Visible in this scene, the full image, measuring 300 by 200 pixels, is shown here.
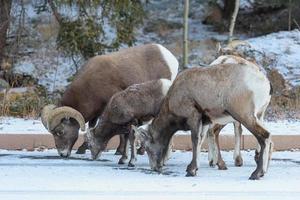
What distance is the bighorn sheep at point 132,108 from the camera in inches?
457

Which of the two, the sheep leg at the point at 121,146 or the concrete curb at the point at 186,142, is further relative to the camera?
the concrete curb at the point at 186,142

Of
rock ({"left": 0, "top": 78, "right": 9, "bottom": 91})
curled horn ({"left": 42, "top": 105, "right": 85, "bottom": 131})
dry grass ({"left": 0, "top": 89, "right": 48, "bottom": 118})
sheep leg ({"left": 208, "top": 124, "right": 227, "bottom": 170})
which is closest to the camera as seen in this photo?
sheep leg ({"left": 208, "top": 124, "right": 227, "bottom": 170})

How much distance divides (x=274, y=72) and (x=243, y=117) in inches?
349

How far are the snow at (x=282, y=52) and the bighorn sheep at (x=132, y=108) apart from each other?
27.8 ft

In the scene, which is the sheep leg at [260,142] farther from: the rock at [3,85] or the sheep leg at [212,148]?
the rock at [3,85]

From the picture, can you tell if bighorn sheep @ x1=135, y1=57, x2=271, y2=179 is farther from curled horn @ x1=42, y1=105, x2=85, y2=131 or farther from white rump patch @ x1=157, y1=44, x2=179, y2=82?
white rump patch @ x1=157, y1=44, x2=179, y2=82

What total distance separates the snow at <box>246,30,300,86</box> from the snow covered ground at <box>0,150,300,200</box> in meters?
7.59

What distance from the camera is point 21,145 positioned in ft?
44.1

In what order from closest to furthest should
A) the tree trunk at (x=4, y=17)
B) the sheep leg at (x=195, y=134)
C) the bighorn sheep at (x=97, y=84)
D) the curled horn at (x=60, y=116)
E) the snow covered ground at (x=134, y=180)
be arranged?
the snow covered ground at (x=134, y=180) < the sheep leg at (x=195, y=134) < the curled horn at (x=60, y=116) < the bighorn sheep at (x=97, y=84) < the tree trunk at (x=4, y=17)

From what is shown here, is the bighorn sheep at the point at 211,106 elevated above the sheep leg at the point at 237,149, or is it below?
above

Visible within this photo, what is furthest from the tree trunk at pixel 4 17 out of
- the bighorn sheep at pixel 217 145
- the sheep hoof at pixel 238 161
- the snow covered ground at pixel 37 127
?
the sheep hoof at pixel 238 161

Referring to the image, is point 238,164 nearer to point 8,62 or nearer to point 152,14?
point 8,62

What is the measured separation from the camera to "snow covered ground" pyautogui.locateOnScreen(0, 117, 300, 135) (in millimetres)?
14008

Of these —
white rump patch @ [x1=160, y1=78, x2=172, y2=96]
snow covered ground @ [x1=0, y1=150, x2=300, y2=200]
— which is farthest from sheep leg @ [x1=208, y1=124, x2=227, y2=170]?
white rump patch @ [x1=160, y1=78, x2=172, y2=96]
